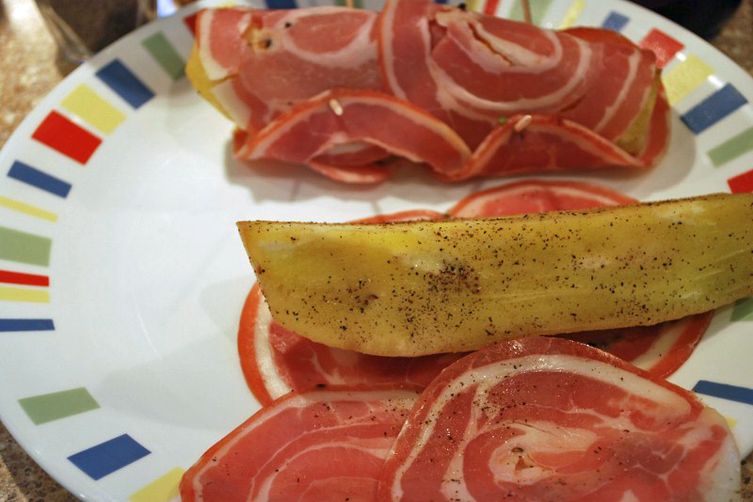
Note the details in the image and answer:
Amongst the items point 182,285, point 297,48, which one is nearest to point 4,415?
point 182,285

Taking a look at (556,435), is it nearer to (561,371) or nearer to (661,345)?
(561,371)

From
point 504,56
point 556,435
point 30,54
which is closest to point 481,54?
point 504,56

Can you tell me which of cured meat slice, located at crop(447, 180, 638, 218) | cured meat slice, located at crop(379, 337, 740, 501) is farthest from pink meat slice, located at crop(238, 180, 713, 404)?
cured meat slice, located at crop(447, 180, 638, 218)

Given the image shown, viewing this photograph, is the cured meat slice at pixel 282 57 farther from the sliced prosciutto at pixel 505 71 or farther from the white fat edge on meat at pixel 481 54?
the white fat edge on meat at pixel 481 54

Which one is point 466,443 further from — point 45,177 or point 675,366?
point 45,177

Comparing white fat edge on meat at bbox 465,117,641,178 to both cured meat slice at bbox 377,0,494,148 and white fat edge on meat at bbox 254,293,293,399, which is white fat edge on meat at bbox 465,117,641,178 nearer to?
cured meat slice at bbox 377,0,494,148
